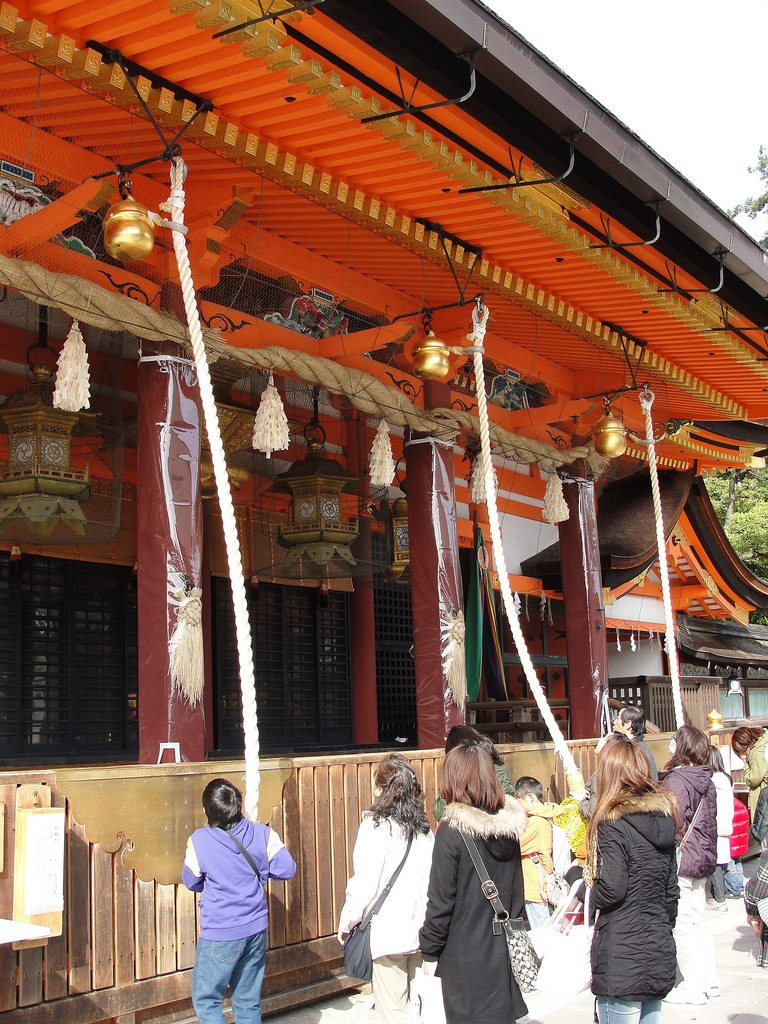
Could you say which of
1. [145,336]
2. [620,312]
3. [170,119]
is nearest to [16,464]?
[145,336]

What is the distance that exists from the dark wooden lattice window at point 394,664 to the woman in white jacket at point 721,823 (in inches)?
140

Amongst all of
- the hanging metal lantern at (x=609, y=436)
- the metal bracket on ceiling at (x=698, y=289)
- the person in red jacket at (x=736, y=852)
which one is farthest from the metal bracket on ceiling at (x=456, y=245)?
the person in red jacket at (x=736, y=852)

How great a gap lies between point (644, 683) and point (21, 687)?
6.73 m

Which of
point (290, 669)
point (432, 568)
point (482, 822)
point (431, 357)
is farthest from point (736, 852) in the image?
point (482, 822)

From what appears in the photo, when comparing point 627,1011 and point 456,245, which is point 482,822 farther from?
point 456,245

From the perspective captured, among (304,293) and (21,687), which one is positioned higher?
(304,293)

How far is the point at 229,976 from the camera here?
3.90 metres

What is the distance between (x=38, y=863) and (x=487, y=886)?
1.95 m

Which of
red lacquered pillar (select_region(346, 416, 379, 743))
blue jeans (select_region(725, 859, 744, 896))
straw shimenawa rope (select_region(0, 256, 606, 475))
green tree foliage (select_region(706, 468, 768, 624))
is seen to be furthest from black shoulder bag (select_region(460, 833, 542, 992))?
green tree foliage (select_region(706, 468, 768, 624))

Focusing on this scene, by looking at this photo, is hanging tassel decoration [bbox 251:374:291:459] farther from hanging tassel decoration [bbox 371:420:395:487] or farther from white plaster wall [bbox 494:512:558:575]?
white plaster wall [bbox 494:512:558:575]

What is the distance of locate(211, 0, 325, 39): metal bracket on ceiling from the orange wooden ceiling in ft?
0.23

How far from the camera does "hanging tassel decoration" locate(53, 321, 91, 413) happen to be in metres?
5.46

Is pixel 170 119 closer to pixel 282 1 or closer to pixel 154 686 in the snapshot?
pixel 282 1

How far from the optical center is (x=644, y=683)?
10977mm
